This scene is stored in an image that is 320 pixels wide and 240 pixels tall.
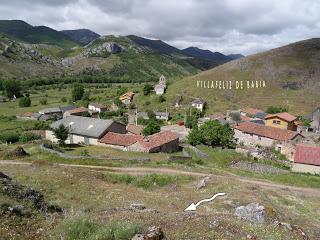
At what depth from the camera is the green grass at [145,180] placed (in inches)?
1487

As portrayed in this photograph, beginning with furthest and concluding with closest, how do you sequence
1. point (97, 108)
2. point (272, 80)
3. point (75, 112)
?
point (272, 80) < point (97, 108) < point (75, 112)

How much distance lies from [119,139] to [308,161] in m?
31.3

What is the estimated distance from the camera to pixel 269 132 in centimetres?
7431

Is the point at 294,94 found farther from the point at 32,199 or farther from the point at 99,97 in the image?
the point at 32,199

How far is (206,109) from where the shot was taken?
122 m

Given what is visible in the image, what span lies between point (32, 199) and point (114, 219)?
248 inches

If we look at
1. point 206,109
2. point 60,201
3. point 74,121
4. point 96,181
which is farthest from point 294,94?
point 60,201

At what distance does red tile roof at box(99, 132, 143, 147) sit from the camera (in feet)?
200

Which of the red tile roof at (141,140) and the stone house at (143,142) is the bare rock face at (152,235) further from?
the red tile roof at (141,140)

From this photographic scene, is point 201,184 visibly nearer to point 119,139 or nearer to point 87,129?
point 119,139

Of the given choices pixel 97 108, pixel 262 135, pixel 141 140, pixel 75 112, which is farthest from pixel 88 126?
pixel 97 108

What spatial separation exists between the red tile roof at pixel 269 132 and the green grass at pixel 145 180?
38.1m

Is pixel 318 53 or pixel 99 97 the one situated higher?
pixel 318 53

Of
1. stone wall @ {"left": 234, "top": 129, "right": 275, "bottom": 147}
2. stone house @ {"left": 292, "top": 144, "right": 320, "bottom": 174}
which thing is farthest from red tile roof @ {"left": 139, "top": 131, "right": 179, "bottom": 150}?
stone house @ {"left": 292, "top": 144, "right": 320, "bottom": 174}
